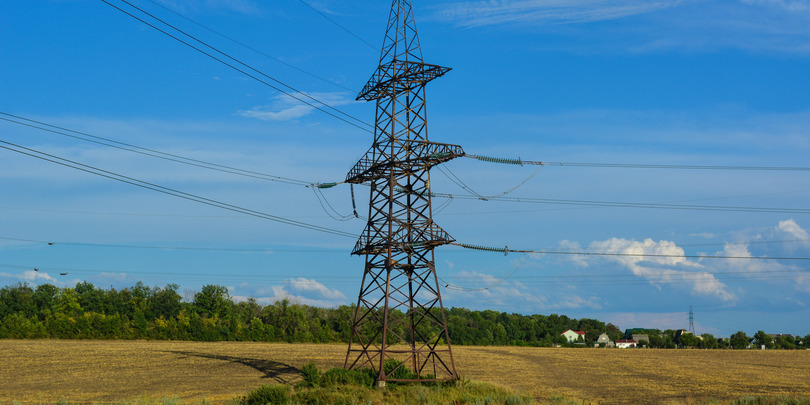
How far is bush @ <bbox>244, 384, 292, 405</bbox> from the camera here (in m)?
32.7

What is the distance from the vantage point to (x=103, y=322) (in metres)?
84.8

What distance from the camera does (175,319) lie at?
94938 mm

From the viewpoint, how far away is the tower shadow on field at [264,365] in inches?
1835

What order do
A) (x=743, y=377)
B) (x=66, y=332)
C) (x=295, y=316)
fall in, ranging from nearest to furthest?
(x=743, y=377), (x=66, y=332), (x=295, y=316)

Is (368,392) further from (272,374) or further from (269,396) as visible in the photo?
(272,374)

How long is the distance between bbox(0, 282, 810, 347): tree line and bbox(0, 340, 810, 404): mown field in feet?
48.0

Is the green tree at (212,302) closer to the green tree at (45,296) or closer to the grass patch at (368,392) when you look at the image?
the green tree at (45,296)

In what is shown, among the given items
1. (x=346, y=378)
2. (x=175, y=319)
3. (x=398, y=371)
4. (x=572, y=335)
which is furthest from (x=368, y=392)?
(x=572, y=335)

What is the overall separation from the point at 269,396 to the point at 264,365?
65.8 ft

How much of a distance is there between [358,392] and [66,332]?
65.9 meters

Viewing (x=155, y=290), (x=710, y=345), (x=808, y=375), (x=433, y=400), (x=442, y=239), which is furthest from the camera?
(x=710, y=345)

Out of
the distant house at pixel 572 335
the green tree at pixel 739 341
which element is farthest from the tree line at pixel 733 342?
the distant house at pixel 572 335

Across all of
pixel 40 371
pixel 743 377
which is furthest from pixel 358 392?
pixel 743 377

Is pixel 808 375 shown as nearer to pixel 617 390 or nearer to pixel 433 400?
pixel 617 390
